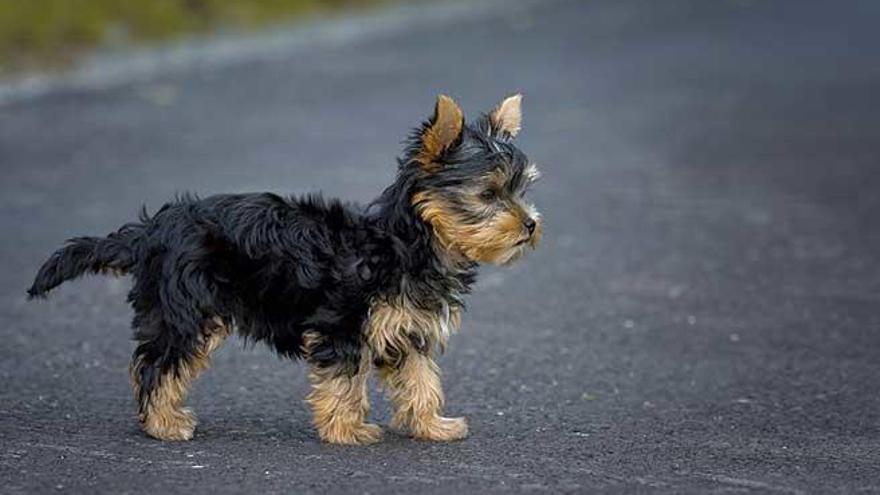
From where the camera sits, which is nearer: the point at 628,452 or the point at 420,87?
the point at 628,452

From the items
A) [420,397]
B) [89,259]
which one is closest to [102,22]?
[89,259]

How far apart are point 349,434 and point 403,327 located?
509mm

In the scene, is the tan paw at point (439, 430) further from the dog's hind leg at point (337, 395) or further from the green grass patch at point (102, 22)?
the green grass patch at point (102, 22)

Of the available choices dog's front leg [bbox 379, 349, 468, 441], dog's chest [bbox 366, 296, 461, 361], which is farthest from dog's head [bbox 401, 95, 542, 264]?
dog's front leg [bbox 379, 349, 468, 441]

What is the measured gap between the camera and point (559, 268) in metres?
12.0

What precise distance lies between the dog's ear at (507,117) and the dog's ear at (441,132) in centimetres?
32

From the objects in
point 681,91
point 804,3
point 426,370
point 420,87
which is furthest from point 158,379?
point 804,3

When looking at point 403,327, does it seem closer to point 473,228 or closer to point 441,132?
point 473,228

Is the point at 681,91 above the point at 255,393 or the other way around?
above

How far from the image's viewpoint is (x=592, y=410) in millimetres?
8414

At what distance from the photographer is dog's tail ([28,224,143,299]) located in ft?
25.1

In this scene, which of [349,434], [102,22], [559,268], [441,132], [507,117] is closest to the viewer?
[441,132]

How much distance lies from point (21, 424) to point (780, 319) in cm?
467

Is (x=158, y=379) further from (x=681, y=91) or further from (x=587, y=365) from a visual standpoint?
(x=681, y=91)
